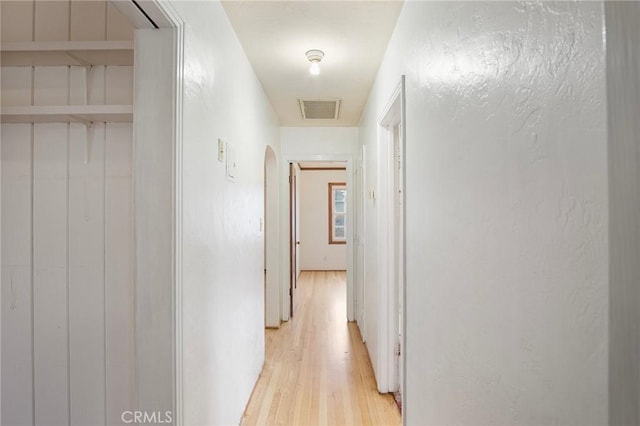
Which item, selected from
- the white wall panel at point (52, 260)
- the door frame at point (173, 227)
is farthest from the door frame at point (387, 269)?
the white wall panel at point (52, 260)

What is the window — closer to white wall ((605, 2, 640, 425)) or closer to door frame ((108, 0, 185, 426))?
door frame ((108, 0, 185, 426))

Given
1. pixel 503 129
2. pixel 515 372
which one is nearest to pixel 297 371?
pixel 515 372

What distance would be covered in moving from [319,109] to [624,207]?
3302 millimetres

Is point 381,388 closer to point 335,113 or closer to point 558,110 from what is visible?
point 558,110

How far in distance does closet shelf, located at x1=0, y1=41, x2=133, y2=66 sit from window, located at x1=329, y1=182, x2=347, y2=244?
6791mm

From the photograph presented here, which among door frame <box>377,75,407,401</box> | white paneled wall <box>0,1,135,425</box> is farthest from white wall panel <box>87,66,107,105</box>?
door frame <box>377,75,407,401</box>

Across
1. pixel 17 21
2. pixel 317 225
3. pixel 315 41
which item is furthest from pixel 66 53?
pixel 317 225

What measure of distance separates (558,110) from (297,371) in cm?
290

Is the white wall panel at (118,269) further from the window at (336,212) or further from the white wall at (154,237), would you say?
the window at (336,212)

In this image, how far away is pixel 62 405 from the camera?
151 centimetres

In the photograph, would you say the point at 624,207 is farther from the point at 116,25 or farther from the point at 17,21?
the point at 17,21

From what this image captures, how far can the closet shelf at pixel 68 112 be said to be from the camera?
137 cm

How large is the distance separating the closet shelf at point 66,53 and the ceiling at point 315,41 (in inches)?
25.4

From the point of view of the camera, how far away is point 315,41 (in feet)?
7.03
